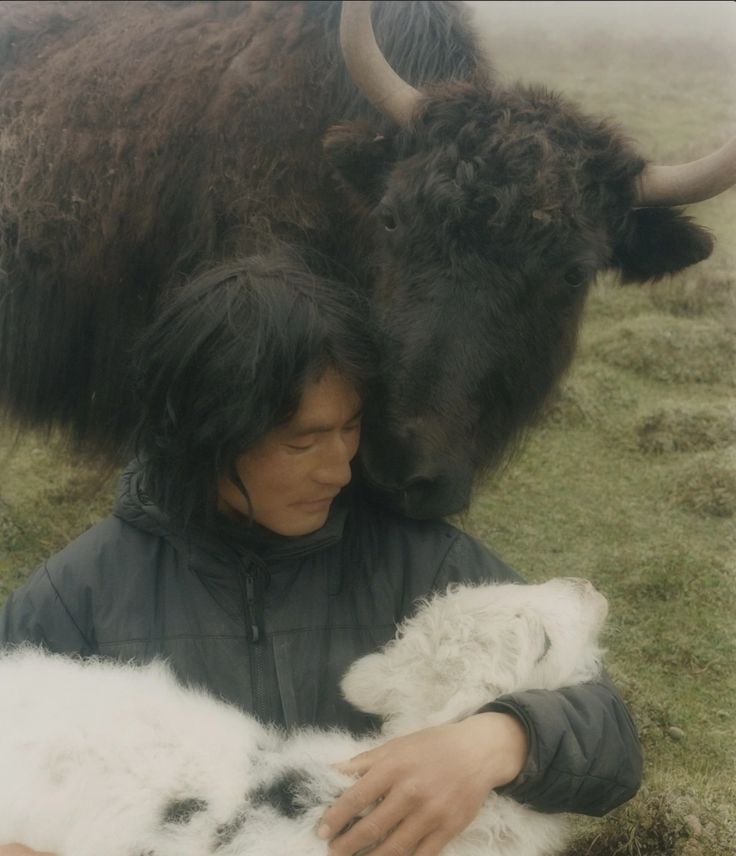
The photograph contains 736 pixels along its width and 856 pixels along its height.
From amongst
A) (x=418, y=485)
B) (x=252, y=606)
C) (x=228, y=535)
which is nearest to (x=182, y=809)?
(x=252, y=606)

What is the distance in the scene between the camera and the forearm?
5.99ft

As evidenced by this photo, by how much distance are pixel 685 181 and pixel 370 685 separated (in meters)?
2.08

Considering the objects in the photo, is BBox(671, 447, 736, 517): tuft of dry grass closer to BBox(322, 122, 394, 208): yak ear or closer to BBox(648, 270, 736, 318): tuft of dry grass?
BBox(648, 270, 736, 318): tuft of dry grass

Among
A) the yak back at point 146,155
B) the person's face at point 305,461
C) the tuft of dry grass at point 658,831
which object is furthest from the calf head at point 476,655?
the yak back at point 146,155

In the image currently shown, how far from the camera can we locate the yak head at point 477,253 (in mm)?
2766

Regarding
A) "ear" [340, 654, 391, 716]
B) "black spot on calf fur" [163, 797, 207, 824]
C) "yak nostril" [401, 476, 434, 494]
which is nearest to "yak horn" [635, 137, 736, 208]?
"yak nostril" [401, 476, 434, 494]

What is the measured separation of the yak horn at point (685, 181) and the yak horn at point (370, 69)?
824 millimetres

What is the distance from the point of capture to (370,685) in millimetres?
2021

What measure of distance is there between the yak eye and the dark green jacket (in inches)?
42.6

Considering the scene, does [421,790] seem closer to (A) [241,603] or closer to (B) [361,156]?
(A) [241,603]

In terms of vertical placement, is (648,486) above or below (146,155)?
below

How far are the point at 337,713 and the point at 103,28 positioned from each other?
3.10m

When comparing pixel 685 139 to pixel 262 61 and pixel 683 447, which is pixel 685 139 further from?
pixel 262 61

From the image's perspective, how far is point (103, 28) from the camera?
400 centimetres
